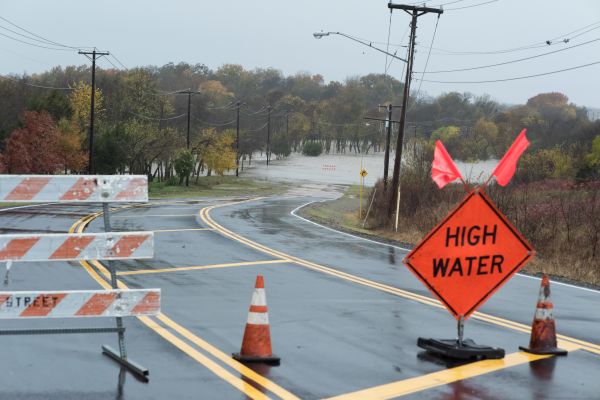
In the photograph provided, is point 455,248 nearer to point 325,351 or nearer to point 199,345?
point 325,351

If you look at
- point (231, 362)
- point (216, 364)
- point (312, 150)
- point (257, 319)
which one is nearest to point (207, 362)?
point (216, 364)

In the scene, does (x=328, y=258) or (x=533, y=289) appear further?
(x=328, y=258)

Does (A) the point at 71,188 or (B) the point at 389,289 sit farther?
(B) the point at 389,289

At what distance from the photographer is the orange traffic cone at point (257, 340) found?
23.2 feet

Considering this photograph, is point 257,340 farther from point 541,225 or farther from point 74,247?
point 541,225

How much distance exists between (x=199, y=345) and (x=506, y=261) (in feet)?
11.1

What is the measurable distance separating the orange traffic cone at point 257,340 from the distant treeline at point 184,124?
4693 centimetres

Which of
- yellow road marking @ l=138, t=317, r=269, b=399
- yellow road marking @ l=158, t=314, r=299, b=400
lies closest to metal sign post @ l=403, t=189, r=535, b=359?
yellow road marking @ l=158, t=314, r=299, b=400

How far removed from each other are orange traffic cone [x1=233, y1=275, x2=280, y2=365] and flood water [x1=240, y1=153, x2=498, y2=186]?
76119mm

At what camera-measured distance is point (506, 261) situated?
Result: 8000 mm

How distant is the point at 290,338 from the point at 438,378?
1.99 meters

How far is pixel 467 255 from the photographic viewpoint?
26.1 ft

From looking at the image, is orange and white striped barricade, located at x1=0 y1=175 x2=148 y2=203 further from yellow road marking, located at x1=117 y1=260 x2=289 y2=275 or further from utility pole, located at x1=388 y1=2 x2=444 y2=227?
utility pole, located at x1=388 y1=2 x2=444 y2=227

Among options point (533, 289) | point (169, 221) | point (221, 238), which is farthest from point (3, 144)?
point (533, 289)
